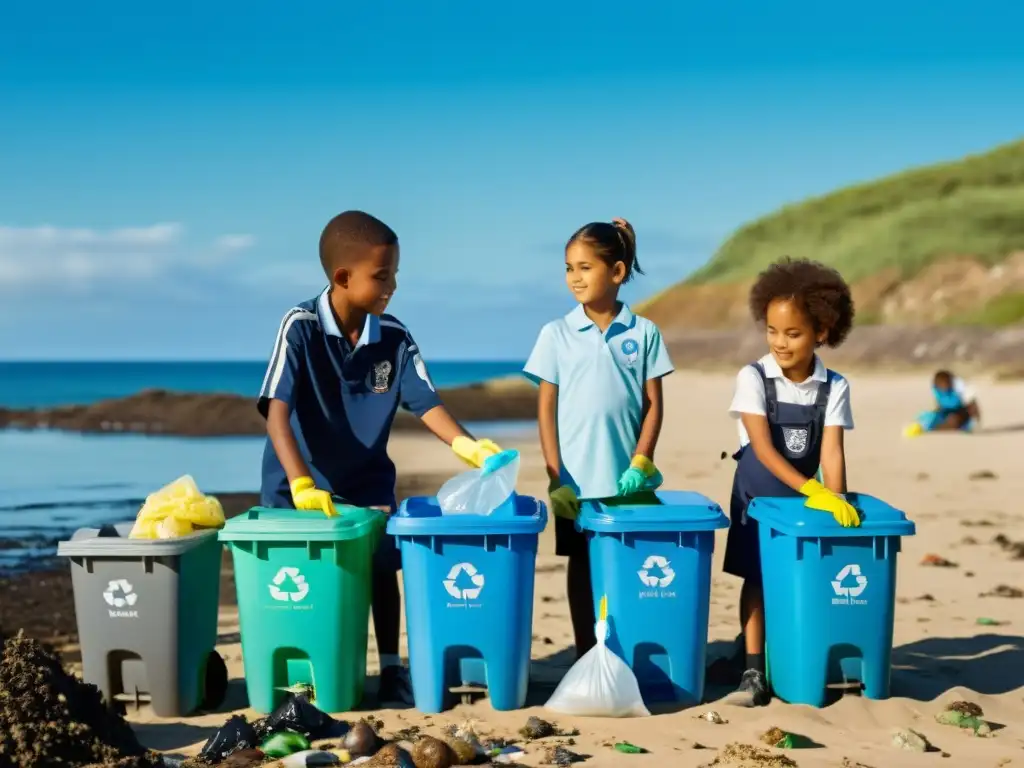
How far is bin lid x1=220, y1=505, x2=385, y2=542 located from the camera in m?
4.55

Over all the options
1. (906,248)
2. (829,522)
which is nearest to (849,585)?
(829,522)

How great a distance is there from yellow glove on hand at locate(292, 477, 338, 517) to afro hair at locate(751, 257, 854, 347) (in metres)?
2.02

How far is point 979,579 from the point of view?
24.8 ft

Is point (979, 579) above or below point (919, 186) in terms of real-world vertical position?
below

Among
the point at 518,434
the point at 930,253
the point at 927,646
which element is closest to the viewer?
the point at 927,646

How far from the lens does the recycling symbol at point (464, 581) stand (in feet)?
15.3

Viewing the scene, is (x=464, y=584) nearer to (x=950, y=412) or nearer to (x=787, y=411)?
(x=787, y=411)

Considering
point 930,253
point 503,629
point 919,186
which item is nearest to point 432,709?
point 503,629

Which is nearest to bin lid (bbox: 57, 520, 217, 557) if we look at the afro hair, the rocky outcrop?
the afro hair

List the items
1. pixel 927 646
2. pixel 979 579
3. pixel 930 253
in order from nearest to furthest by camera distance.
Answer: pixel 927 646, pixel 979 579, pixel 930 253

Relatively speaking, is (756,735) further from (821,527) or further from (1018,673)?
(1018,673)

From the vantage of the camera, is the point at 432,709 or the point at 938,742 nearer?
the point at 938,742

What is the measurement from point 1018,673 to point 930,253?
56.0 meters

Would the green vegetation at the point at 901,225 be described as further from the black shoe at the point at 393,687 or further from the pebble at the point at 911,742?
the black shoe at the point at 393,687
